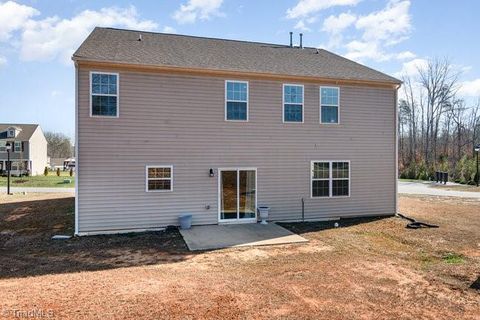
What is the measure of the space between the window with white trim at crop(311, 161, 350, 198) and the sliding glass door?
2.42 m

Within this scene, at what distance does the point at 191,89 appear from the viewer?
1121 centimetres

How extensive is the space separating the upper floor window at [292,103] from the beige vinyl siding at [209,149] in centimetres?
21

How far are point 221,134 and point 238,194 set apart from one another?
2233 millimetres

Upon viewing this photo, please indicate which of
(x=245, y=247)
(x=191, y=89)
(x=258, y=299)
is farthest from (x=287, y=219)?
(x=258, y=299)

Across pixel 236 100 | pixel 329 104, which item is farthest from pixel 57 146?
pixel 329 104

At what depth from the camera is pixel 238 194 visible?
11812 mm

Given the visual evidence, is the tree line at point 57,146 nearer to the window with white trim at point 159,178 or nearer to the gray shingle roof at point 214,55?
the gray shingle roof at point 214,55

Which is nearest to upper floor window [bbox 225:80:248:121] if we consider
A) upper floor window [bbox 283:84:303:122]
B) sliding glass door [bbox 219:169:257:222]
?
upper floor window [bbox 283:84:303:122]

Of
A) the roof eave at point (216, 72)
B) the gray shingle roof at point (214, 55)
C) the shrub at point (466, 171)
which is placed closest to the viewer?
the roof eave at point (216, 72)

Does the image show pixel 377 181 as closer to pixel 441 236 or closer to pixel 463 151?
pixel 441 236

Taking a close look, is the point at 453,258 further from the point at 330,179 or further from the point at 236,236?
the point at 236,236

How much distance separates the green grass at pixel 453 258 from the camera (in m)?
7.67

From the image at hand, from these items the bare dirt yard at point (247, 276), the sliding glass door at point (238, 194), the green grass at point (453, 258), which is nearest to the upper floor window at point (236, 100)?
the sliding glass door at point (238, 194)

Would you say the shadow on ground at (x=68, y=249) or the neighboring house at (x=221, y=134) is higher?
the neighboring house at (x=221, y=134)
